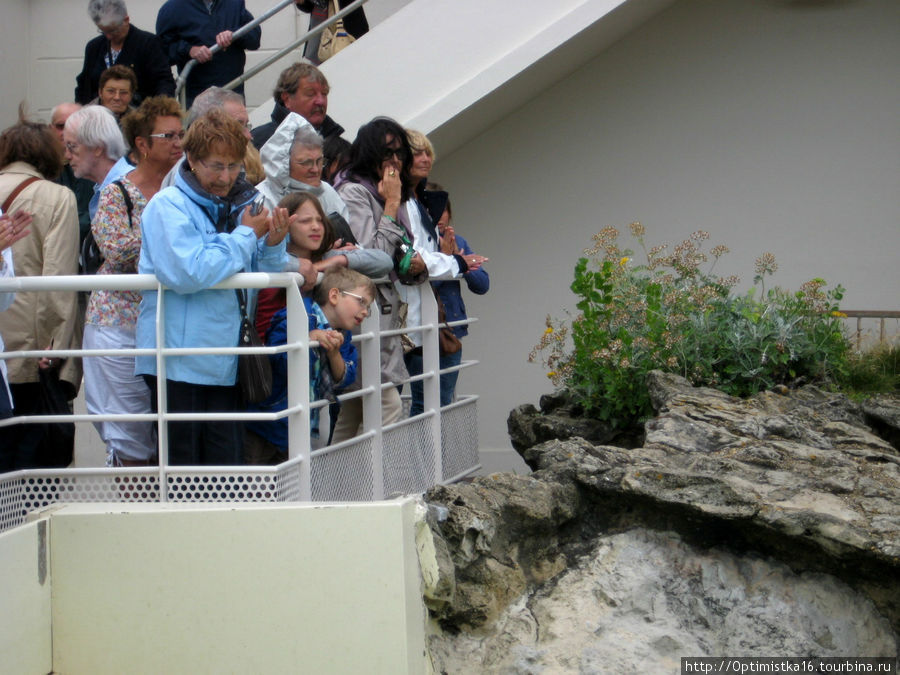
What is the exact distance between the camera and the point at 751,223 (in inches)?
347

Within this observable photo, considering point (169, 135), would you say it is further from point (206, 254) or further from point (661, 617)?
point (661, 617)

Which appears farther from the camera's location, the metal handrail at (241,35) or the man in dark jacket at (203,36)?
the man in dark jacket at (203,36)

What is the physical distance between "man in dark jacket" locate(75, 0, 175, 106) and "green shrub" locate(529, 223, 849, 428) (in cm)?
279

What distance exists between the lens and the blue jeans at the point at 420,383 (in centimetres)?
571

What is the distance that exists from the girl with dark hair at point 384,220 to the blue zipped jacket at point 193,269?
1096 mm

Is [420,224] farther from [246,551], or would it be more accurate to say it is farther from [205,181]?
[246,551]

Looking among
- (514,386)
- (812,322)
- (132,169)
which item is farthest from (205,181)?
(514,386)

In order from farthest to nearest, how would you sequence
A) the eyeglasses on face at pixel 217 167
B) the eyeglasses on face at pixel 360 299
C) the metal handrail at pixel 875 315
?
the metal handrail at pixel 875 315 → the eyeglasses on face at pixel 360 299 → the eyeglasses on face at pixel 217 167

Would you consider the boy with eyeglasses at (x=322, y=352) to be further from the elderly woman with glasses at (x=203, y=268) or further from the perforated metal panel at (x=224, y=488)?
the perforated metal panel at (x=224, y=488)

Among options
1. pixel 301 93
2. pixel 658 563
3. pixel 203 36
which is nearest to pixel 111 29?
pixel 203 36

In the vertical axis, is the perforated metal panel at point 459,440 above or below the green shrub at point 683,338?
below

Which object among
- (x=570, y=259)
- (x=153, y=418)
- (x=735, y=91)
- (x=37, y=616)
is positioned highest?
(x=735, y=91)

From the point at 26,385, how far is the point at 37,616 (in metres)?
1.35

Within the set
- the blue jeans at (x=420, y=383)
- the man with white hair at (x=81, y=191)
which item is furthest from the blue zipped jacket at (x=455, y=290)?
the man with white hair at (x=81, y=191)
